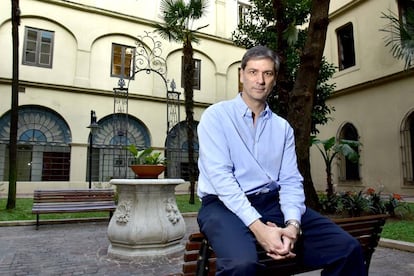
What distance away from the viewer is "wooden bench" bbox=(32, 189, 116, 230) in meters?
8.08

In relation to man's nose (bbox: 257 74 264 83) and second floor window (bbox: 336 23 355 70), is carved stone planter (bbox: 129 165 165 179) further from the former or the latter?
second floor window (bbox: 336 23 355 70)

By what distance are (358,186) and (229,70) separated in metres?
10.9

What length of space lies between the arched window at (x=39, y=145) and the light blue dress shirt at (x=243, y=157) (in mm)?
16041

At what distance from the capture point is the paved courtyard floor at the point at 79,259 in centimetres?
441

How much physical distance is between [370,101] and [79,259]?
14945 mm

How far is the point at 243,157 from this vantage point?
2.13m

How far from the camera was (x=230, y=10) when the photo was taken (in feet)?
73.6

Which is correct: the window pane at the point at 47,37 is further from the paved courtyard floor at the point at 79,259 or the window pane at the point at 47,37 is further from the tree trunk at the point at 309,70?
the tree trunk at the point at 309,70

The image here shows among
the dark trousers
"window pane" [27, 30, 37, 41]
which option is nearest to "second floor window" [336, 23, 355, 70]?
"window pane" [27, 30, 37, 41]

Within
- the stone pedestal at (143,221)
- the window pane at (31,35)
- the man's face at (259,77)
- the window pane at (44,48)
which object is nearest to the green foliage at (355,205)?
the stone pedestal at (143,221)

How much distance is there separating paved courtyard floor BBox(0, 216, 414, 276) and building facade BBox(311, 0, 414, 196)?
33.5ft

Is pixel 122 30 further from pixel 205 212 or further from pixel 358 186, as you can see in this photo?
pixel 205 212

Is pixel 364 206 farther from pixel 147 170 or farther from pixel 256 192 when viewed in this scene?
pixel 256 192

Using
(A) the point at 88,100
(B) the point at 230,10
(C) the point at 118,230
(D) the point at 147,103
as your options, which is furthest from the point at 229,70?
(C) the point at 118,230
